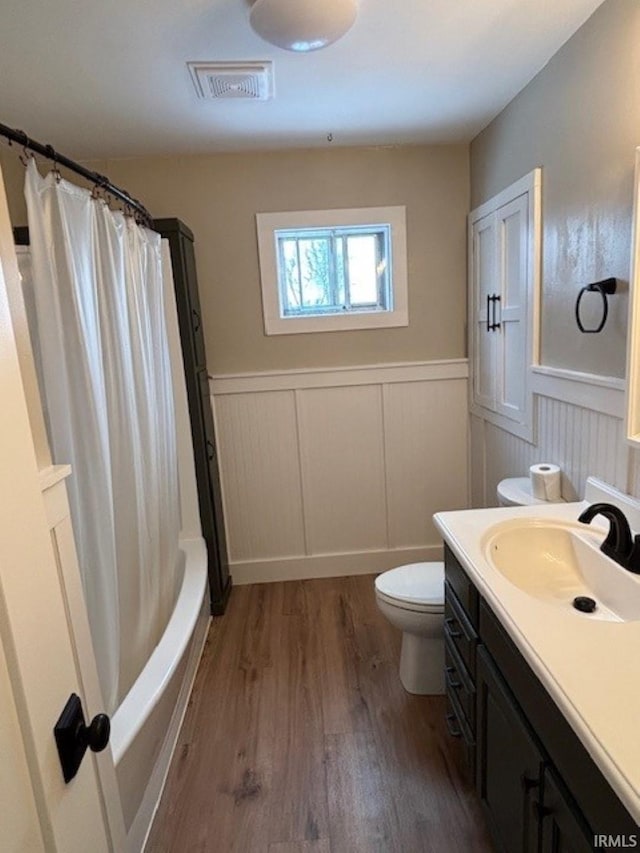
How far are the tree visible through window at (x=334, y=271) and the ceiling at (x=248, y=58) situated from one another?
479 millimetres

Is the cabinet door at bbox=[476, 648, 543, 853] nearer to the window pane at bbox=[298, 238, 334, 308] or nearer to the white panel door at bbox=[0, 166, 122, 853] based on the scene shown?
the white panel door at bbox=[0, 166, 122, 853]

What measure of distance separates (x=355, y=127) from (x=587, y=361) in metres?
1.52

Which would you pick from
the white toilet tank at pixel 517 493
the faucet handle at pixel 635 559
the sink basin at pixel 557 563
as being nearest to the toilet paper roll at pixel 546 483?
the white toilet tank at pixel 517 493

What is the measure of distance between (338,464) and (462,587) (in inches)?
58.3

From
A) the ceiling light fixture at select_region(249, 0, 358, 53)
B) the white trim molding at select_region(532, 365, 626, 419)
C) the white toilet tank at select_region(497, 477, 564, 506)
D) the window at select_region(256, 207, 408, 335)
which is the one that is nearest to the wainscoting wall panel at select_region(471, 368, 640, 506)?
the white trim molding at select_region(532, 365, 626, 419)

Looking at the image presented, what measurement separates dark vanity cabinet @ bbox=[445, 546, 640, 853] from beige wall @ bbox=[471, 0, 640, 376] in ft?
2.94

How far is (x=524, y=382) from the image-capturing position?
213cm

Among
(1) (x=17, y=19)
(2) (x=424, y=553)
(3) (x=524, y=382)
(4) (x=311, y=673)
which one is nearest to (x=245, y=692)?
(4) (x=311, y=673)

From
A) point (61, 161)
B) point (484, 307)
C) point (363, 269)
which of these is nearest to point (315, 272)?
point (363, 269)

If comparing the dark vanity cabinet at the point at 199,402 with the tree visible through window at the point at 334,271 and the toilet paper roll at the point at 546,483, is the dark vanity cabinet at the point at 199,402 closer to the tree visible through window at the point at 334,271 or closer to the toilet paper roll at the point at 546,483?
the tree visible through window at the point at 334,271

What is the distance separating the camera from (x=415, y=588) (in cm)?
197

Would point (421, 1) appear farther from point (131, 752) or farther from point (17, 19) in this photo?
point (131, 752)

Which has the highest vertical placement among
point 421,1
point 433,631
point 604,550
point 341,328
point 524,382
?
point 421,1

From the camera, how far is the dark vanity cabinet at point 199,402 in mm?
2336
